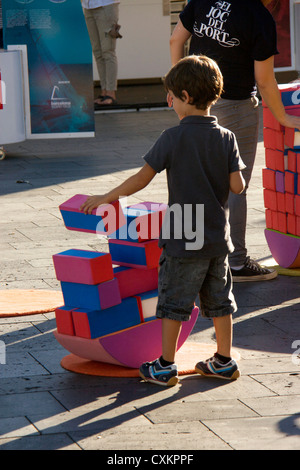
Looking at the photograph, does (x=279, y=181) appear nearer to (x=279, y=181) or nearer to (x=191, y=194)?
(x=279, y=181)

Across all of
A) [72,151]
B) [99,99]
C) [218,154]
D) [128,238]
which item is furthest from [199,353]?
[99,99]

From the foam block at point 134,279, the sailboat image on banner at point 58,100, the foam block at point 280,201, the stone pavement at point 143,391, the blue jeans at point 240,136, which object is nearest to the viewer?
the stone pavement at point 143,391

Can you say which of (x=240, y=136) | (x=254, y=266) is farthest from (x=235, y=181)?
(x=254, y=266)

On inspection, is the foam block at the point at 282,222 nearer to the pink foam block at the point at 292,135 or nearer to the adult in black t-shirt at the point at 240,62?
the adult in black t-shirt at the point at 240,62

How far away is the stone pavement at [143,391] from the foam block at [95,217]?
26.7 inches

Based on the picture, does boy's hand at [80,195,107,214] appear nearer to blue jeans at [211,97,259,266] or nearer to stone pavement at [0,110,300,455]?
stone pavement at [0,110,300,455]

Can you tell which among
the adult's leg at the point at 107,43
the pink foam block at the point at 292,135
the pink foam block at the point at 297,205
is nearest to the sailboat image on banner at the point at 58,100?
the adult's leg at the point at 107,43

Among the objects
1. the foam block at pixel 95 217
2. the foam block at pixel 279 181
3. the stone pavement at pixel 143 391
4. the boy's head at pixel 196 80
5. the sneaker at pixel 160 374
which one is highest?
the boy's head at pixel 196 80

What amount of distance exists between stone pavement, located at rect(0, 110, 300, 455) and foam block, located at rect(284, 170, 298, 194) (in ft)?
1.84

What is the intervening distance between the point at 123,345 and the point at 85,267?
0.42 metres

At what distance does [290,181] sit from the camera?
19.0 feet

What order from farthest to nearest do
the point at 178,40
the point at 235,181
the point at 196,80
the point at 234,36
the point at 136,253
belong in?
the point at 178,40 → the point at 234,36 → the point at 136,253 → the point at 235,181 → the point at 196,80

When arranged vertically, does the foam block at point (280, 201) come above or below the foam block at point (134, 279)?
above

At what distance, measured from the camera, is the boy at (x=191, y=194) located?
3.87 meters
